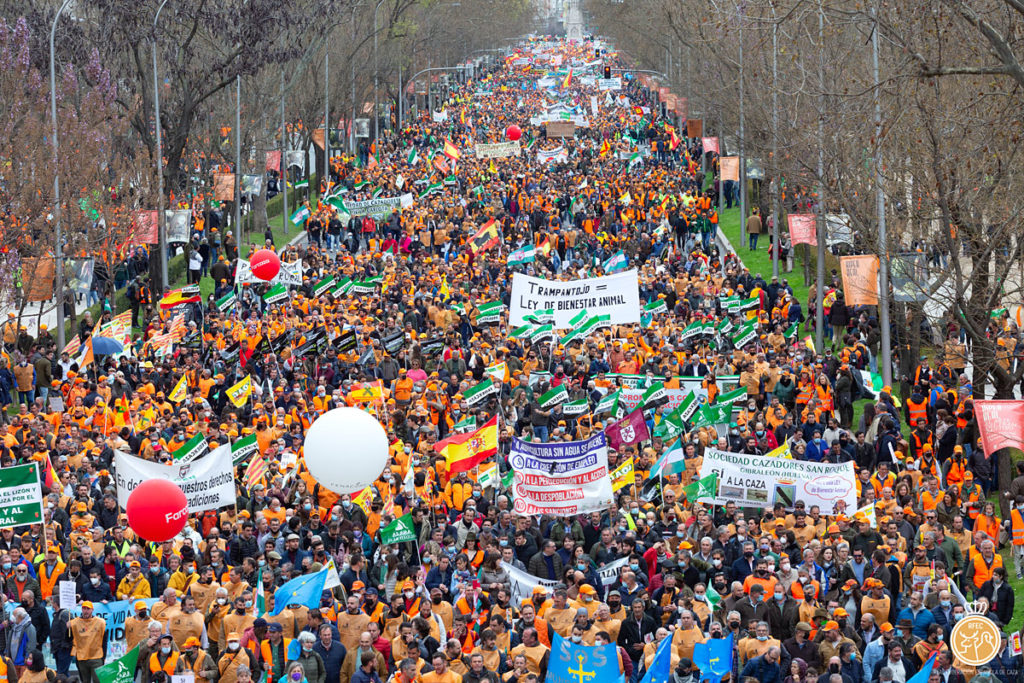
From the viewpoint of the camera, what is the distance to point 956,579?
17406 millimetres

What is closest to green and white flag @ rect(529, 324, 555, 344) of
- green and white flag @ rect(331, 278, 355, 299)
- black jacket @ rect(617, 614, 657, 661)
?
green and white flag @ rect(331, 278, 355, 299)

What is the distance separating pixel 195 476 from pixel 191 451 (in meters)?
2.15

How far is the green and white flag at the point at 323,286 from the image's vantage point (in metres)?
33.5

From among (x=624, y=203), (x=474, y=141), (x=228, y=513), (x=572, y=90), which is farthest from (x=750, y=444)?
(x=572, y=90)

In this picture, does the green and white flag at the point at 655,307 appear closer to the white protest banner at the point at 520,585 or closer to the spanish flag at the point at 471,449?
the spanish flag at the point at 471,449

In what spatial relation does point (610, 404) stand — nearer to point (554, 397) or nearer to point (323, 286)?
point (554, 397)

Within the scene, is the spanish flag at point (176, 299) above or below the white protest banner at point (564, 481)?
above

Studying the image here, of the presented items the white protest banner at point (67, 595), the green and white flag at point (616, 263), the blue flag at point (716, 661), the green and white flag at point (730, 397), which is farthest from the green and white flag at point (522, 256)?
the blue flag at point (716, 661)

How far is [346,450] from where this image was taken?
57.1 ft

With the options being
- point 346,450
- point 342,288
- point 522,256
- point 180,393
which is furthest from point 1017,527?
point 522,256

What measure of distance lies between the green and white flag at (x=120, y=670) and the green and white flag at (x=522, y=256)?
77.4 ft

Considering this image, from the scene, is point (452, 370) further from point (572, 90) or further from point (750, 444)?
point (572, 90)

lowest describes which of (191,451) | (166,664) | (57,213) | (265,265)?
(166,664)

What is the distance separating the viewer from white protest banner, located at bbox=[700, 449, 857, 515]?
734 inches
